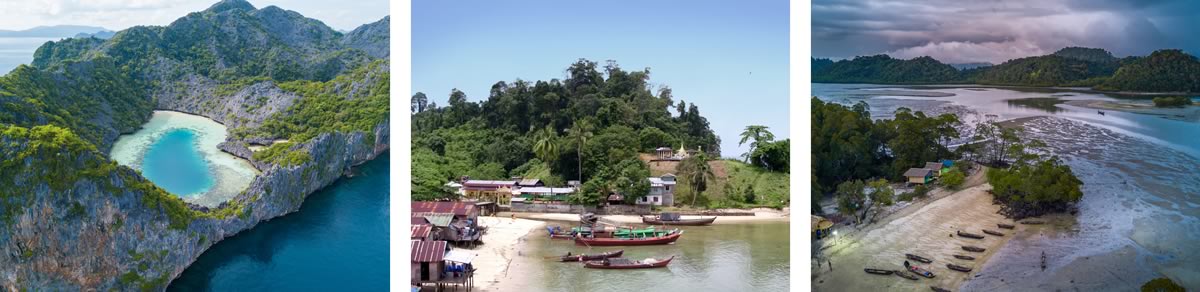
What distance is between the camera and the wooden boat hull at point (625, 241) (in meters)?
6.67

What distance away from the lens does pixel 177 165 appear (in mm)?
5305

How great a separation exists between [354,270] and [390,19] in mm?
1521

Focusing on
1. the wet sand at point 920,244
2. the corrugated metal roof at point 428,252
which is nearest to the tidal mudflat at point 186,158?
the corrugated metal roof at point 428,252

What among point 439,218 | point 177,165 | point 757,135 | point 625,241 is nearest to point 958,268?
point 757,135

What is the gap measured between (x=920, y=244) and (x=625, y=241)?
2.20 metres

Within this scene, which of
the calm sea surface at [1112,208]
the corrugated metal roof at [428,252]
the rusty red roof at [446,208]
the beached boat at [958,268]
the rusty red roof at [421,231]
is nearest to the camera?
the calm sea surface at [1112,208]

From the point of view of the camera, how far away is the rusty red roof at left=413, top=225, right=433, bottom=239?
6125mm

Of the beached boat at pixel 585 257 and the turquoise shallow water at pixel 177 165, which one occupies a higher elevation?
the turquoise shallow water at pixel 177 165

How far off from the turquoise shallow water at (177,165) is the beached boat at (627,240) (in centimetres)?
258

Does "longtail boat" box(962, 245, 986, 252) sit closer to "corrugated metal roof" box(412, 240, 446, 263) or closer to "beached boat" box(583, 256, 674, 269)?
"beached boat" box(583, 256, 674, 269)

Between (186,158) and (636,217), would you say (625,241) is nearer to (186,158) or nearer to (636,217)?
(636,217)

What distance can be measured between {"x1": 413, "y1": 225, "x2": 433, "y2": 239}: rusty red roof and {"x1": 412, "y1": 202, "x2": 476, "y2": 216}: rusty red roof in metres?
0.37

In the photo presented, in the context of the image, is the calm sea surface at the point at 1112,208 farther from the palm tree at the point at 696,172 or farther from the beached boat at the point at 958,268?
the palm tree at the point at 696,172

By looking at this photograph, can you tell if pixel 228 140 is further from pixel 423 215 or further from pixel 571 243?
pixel 571 243
